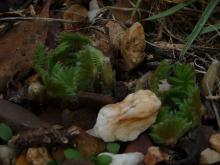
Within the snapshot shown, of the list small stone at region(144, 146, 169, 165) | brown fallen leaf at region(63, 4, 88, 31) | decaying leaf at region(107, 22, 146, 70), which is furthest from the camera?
brown fallen leaf at region(63, 4, 88, 31)

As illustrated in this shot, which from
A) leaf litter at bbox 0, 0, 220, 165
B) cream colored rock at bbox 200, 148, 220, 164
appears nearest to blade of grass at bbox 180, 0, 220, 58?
leaf litter at bbox 0, 0, 220, 165

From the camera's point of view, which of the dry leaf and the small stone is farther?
the dry leaf

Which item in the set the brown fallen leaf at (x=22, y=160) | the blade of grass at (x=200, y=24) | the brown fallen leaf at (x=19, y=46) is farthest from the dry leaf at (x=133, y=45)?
the brown fallen leaf at (x=22, y=160)

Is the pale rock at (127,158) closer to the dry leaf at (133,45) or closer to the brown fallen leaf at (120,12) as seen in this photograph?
the dry leaf at (133,45)

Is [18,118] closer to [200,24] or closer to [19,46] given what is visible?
[19,46]

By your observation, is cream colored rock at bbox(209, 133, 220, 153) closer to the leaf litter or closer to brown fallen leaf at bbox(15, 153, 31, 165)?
the leaf litter

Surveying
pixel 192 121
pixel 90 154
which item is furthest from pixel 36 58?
pixel 192 121

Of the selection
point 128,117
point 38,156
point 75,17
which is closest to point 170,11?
point 75,17
